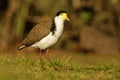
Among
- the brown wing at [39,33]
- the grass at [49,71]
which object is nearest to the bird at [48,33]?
the brown wing at [39,33]

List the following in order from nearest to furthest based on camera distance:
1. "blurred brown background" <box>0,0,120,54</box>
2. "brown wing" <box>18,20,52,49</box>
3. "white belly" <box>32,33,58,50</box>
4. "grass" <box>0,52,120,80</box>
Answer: "grass" <box>0,52,120,80</box> → "white belly" <box>32,33,58,50</box> → "brown wing" <box>18,20,52,49</box> → "blurred brown background" <box>0,0,120,54</box>

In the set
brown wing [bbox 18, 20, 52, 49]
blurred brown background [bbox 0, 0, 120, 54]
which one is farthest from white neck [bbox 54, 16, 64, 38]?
blurred brown background [bbox 0, 0, 120, 54]

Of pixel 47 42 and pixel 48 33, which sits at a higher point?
pixel 48 33

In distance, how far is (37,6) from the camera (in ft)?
73.5

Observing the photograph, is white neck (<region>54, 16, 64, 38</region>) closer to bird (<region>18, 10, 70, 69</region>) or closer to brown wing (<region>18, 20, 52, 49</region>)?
bird (<region>18, 10, 70, 69</region>)

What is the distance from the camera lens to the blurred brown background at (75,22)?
872 inches

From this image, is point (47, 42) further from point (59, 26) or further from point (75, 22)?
point (75, 22)

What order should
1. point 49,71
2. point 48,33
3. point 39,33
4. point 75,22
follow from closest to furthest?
1. point 49,71
2. point 48,33
3. point 39,33
4. point 75,22

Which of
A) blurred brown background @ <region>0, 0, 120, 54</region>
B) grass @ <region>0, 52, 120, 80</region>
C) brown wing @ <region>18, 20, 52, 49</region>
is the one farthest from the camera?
blurred brown background @ <region>0, 0, 120, 54</region>

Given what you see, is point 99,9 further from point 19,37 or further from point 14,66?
point 14,66

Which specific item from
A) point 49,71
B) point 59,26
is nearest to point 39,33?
point 59,26

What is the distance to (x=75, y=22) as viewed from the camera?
22.8 m

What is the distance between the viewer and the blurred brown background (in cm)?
2214

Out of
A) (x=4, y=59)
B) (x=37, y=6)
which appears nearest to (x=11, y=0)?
(x=37, y=6)
